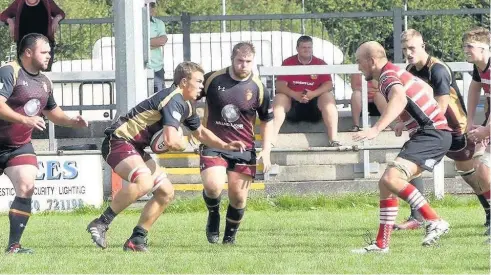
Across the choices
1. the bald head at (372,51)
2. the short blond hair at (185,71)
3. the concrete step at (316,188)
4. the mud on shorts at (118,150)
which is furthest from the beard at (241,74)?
the concrete step at (316,188)

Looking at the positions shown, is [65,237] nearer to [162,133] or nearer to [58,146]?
[162,133]

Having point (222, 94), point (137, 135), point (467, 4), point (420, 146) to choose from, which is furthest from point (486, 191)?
point (467, 4)

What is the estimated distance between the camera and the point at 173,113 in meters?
12.4

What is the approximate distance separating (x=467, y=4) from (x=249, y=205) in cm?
2487

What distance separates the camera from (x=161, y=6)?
4856 centimetres

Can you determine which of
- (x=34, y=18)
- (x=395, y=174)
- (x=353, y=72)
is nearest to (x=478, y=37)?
(x=395, y=174)

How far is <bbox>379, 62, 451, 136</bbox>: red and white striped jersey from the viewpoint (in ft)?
39.7

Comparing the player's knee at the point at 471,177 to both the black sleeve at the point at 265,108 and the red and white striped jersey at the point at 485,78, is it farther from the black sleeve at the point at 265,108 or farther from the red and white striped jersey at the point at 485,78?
the black sleeve at the point at 265,108

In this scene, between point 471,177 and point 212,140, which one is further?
point 471,177

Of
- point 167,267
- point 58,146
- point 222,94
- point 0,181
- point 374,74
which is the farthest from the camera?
point 58,146

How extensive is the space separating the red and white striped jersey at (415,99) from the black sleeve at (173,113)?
1795mm

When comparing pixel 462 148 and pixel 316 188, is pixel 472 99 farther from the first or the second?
pixel 316 188

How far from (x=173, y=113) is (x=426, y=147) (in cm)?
228

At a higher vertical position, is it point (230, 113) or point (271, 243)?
point (230, 113)
